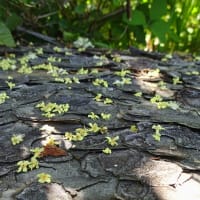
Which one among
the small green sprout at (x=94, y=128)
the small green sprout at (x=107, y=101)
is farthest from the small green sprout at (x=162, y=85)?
the small green sprout at (x=94, y=128)

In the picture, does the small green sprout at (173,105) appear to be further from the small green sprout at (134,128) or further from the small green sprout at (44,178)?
the small green sprout at (44,178)

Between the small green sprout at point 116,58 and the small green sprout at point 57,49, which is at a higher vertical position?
the small green sprout at point 57,49

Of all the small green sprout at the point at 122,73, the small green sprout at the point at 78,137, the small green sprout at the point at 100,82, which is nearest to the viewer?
the small green sprout at the point at 78,137

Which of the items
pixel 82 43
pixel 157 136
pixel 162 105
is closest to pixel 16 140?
pixel 157 136

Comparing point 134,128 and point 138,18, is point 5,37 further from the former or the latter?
point 134,128

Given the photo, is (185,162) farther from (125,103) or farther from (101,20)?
(101,20)

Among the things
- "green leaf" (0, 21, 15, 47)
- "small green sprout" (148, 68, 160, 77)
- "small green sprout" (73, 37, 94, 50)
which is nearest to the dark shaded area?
"small green sprout" (148, 68, 160, 77)

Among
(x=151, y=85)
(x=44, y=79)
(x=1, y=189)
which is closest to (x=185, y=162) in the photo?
(x=1, y=189)

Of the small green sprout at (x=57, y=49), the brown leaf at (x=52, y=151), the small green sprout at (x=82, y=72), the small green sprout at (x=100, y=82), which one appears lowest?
the brown leaf at (x=52, y=151)
